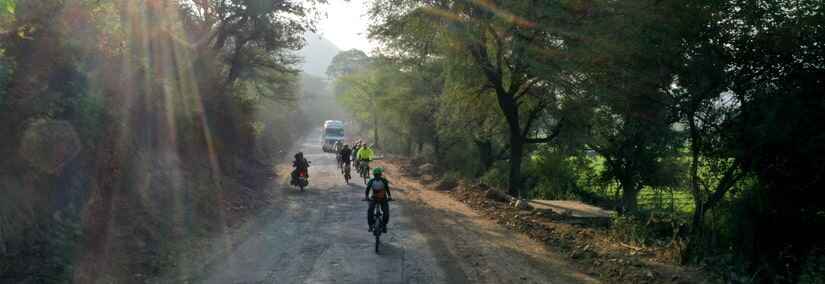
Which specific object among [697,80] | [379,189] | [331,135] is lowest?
[379,189]

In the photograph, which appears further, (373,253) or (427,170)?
(427,170)

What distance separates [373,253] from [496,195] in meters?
9.97

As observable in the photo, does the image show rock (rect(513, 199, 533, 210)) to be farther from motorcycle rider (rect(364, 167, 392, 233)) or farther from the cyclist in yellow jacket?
the cyclist in yellow jacket

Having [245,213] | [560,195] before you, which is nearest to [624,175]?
[560,195]

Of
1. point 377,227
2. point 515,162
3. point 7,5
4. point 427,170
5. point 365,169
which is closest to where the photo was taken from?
point 7,5

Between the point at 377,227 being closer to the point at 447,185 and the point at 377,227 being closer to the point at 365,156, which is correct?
the point at 365,156

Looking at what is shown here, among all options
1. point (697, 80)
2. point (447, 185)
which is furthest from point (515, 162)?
point (697, 80)

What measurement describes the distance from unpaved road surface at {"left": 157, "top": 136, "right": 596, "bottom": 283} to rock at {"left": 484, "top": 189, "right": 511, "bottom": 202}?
2.67 meters

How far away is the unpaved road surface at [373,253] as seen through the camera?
870cm

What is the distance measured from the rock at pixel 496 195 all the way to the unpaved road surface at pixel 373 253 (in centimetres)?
267

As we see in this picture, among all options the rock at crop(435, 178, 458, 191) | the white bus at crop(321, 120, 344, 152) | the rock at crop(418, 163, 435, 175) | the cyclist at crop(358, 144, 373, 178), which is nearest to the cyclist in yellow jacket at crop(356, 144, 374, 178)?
the cyclist at crop(358, 144, 373, 178)

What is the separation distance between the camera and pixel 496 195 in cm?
1956

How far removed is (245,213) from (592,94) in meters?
10.3

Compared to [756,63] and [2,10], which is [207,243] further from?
[756,63]
